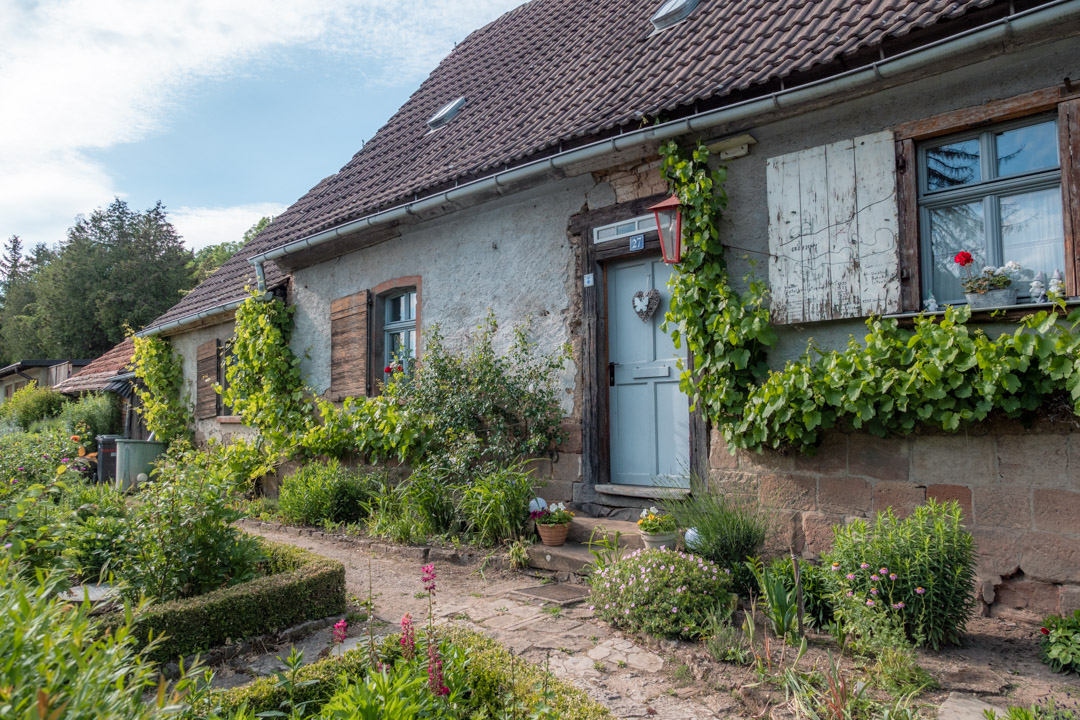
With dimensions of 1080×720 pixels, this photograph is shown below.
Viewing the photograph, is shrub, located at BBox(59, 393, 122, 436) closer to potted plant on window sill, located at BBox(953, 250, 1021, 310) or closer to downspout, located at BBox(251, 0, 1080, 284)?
downspout, located at BBox(251, 0, 1080, 284)

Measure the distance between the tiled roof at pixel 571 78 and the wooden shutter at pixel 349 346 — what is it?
987 mm

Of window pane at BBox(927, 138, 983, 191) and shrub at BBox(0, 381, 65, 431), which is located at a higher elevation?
window pane at BBox(927, 138, 983, 191)

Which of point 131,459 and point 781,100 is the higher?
point 781,100

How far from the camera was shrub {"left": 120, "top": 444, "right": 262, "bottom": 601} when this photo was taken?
3840mm

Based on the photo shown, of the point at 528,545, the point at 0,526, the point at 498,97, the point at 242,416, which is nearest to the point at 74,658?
the point at 0,526

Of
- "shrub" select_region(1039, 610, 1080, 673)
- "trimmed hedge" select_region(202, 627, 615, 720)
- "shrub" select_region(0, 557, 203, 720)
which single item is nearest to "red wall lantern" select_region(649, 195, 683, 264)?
"shrub" select_region(1039, 610, 1080, 673)

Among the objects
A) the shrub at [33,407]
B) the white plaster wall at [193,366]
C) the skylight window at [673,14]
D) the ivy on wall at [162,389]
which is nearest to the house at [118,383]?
the shrub at [33,407]

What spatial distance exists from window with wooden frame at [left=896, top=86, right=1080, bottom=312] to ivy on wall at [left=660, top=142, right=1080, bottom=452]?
362 millimetres

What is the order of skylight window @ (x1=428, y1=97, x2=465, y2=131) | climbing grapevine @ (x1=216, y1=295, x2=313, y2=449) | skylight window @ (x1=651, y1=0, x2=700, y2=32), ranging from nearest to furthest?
skylight window @ (x1=651, y1=0, x2=700, y2=32) → climbing grapevine @ (x1=216, y1=295, x2=313, y2=449) → skylight window @ (x1=428, y1=97, x2=465, y2=131)

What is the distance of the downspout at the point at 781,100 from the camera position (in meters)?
3.76

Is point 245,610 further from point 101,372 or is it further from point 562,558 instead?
point 101,372

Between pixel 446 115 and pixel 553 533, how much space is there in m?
6.05

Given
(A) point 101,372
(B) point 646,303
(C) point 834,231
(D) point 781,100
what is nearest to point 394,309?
(B) point 646,303

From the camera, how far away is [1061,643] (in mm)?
3232
